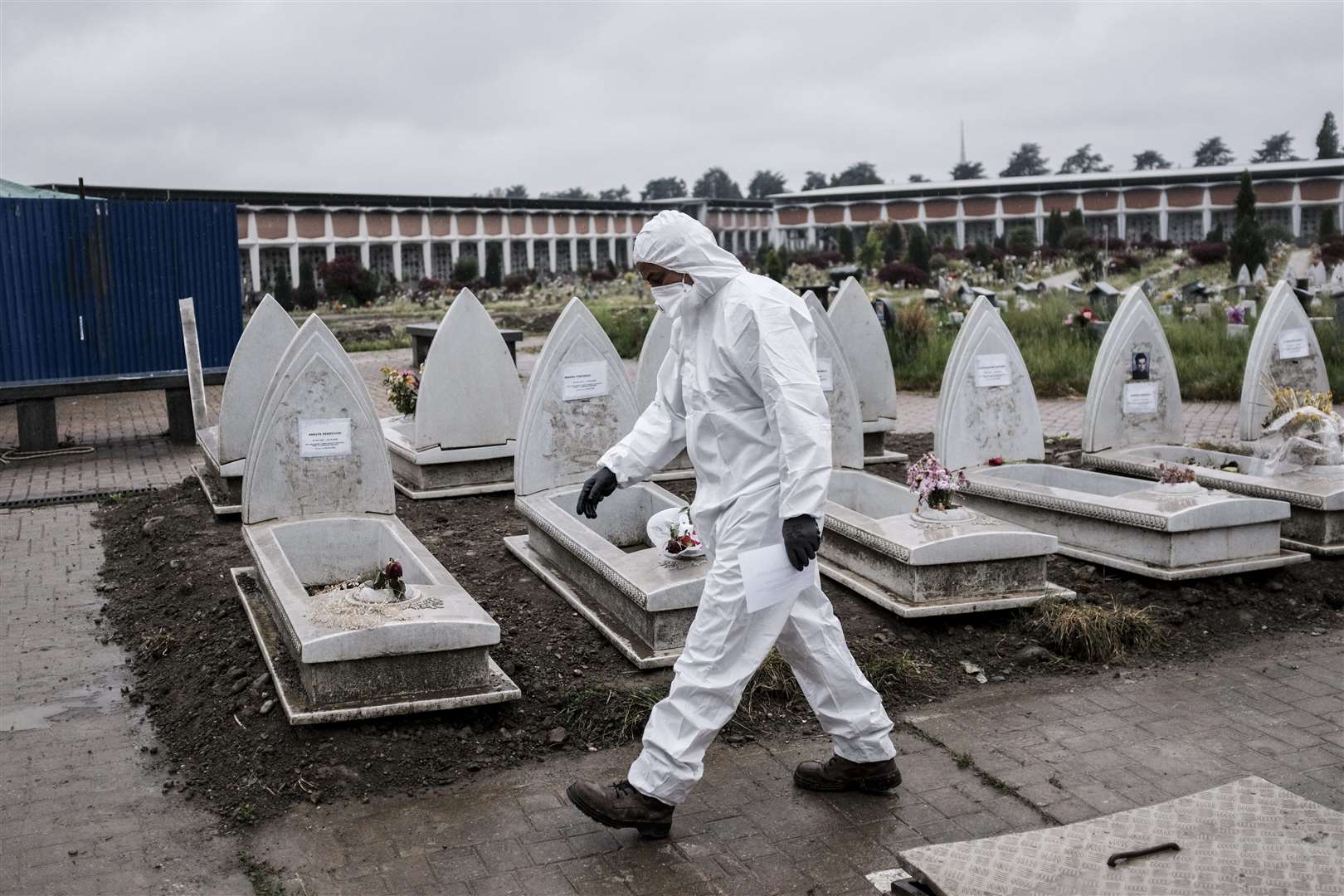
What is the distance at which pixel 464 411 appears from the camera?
9062 millimetres

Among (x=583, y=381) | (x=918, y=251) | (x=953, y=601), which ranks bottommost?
(x=953, y=601)

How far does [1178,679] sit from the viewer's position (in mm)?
5504

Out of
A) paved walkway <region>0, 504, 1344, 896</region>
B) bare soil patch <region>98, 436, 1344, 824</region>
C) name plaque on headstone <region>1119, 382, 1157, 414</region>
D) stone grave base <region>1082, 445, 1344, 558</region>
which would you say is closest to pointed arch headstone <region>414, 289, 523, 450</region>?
bare soil patch <region>98, 436, 1344, 824</region>

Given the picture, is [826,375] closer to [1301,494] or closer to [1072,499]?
[1072,499]

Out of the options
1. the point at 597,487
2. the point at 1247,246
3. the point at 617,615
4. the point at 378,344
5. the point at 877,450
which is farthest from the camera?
the point at 1247,246

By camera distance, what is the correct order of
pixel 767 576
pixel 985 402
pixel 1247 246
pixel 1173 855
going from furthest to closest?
pixel 1247 246
pixel 985 402
pixel 767 576
pixel 1173 855

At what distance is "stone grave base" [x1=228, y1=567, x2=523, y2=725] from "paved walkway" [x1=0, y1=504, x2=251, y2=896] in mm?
528

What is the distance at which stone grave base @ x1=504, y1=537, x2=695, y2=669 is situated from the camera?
543 cm

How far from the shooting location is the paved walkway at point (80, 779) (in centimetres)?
381

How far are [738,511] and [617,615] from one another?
202 centimetres

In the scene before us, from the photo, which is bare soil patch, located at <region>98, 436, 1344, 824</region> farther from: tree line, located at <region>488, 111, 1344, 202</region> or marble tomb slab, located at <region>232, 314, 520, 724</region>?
tree line, located at <region>488, 111, 1344, 202</region>

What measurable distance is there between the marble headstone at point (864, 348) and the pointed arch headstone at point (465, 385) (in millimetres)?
2760

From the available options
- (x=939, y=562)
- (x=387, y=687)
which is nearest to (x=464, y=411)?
(x=939, y=562)

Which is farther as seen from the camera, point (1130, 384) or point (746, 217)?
point (746, 217)
